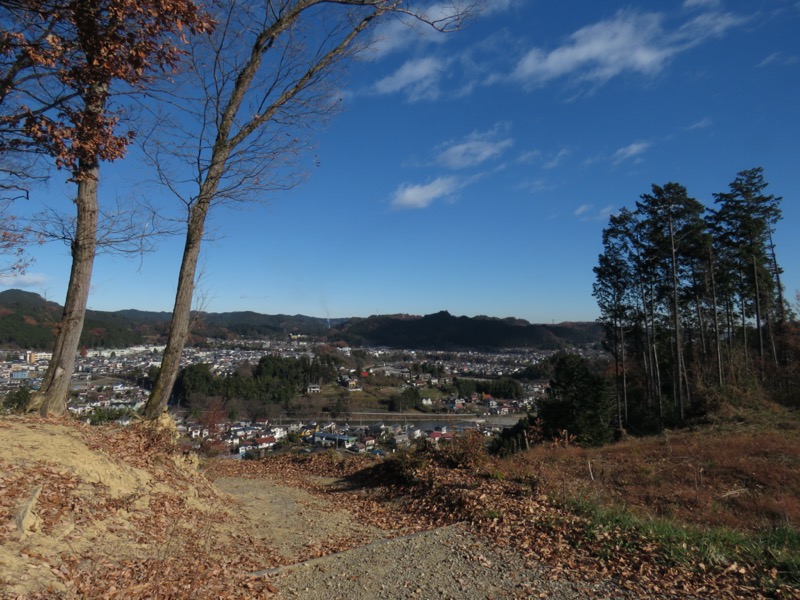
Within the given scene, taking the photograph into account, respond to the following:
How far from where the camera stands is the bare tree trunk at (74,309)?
6.84 meters

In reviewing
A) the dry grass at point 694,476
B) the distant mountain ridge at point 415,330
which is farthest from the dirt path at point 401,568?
the distant mountain ridge at point 415,330

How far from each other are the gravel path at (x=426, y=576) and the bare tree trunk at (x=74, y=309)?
15.9 ft

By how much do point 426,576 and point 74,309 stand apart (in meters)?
6.09

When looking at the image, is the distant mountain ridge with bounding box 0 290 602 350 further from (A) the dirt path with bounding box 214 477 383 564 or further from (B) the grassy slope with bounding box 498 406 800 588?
(B) the grassy slope with bounding box 498 406 800 588

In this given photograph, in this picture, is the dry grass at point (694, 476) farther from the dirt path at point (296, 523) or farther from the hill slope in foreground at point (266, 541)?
the dirt path at point (296, 523)

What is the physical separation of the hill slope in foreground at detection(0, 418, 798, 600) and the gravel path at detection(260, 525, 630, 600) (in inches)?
0.7

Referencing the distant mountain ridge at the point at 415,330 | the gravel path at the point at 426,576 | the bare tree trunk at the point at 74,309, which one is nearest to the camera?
the gravel path at the point at 426,576

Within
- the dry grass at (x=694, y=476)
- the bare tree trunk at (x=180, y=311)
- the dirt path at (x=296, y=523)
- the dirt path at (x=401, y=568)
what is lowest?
the dry grass at (x=694, y=476)

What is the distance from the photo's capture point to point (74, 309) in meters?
6.91

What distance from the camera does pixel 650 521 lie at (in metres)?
5.62

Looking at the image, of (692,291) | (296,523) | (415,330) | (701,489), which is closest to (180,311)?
(296,523)

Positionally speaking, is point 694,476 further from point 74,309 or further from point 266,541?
point 74,309

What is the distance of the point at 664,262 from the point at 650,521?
854 inches

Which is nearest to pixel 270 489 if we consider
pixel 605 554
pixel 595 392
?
pixel 605 554
